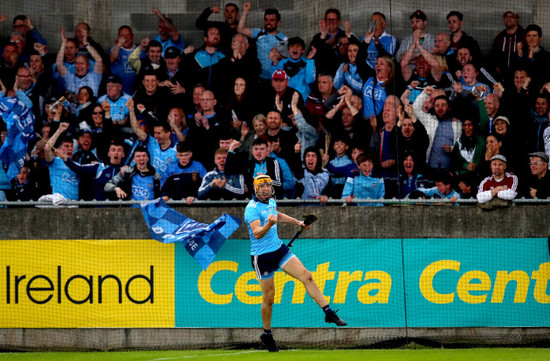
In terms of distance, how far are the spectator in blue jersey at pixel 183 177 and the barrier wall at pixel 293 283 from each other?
1.13ft

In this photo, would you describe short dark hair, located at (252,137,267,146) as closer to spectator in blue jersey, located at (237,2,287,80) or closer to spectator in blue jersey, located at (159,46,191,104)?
spectator in blue jersey, located at (159,46,191,104)

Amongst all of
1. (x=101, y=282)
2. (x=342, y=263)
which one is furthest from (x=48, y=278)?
(x=342, y=263)

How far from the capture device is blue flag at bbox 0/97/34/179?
1253cm

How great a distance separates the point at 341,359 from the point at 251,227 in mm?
1778

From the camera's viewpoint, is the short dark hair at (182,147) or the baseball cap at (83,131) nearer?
the short dark hair at (182,147)

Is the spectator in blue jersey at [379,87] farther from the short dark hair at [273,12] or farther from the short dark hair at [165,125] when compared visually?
the short dark hair at [165,125]

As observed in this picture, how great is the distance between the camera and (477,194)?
441 inches

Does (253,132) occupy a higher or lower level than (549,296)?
higher

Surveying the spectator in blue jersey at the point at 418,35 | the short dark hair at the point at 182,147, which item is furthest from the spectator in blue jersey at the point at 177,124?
the spectator in blue jersey at the point at 418,35

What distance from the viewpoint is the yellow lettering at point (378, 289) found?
1105 centimetres

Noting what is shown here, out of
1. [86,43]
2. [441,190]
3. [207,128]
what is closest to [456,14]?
[441,190]

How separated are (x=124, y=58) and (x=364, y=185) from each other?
4.77m

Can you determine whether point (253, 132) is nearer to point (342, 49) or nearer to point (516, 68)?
point (342, 49)

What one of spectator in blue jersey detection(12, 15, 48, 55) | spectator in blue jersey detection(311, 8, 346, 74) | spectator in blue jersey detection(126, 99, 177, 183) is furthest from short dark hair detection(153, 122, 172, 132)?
spectator in blue jersey detection(12, 15, 48, 55)
